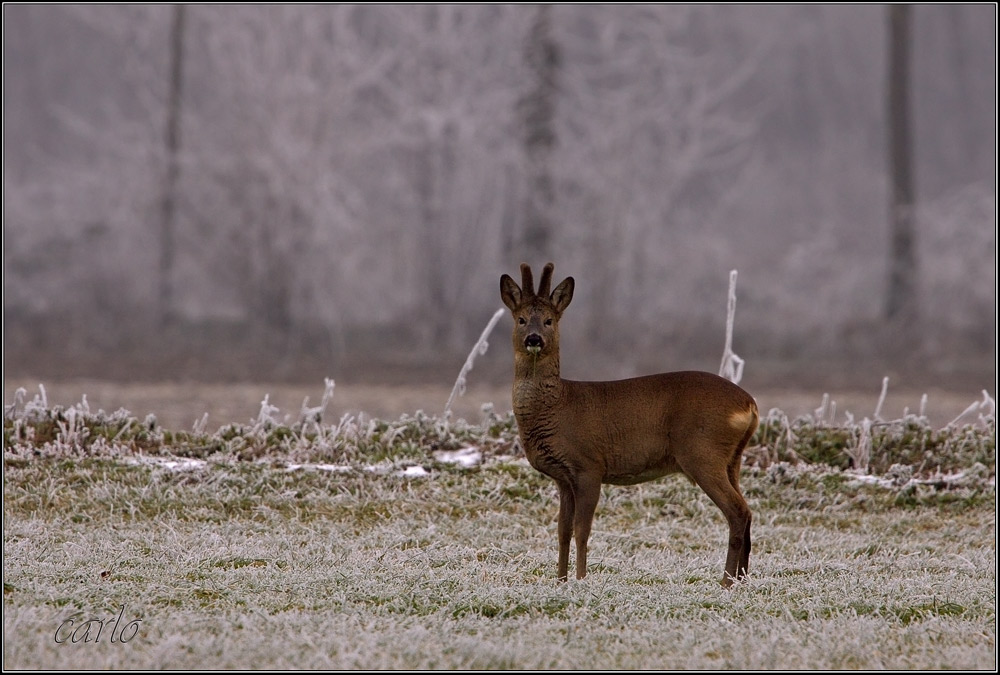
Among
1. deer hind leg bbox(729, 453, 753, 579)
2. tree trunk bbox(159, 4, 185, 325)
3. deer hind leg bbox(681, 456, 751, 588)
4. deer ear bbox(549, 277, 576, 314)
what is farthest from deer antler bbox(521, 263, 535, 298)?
tree trunk bbox(159, 4, 185, 325)

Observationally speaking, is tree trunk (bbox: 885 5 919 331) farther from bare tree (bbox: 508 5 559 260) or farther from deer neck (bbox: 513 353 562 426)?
deer neck (bbox: 513 353 562 426)

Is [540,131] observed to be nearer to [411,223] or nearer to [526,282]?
[411,223]

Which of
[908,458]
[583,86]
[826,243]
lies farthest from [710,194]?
[908,458]

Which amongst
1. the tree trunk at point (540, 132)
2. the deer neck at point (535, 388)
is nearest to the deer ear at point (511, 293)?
the deer neck at point (535, 388)

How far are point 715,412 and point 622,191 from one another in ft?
51.3

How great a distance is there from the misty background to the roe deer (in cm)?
1113

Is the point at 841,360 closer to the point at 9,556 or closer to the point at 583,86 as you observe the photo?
the point at 583,86

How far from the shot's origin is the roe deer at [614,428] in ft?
18.4

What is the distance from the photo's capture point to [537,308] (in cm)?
568

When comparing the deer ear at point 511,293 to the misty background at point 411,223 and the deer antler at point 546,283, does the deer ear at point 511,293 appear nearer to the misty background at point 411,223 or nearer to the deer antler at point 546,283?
the deer antler at point 546,283

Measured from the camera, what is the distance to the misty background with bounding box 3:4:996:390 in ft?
63.3

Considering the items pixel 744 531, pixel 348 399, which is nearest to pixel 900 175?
pixel 348 399

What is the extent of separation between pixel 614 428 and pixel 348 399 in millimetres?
8818

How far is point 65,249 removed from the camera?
22.1 meters
